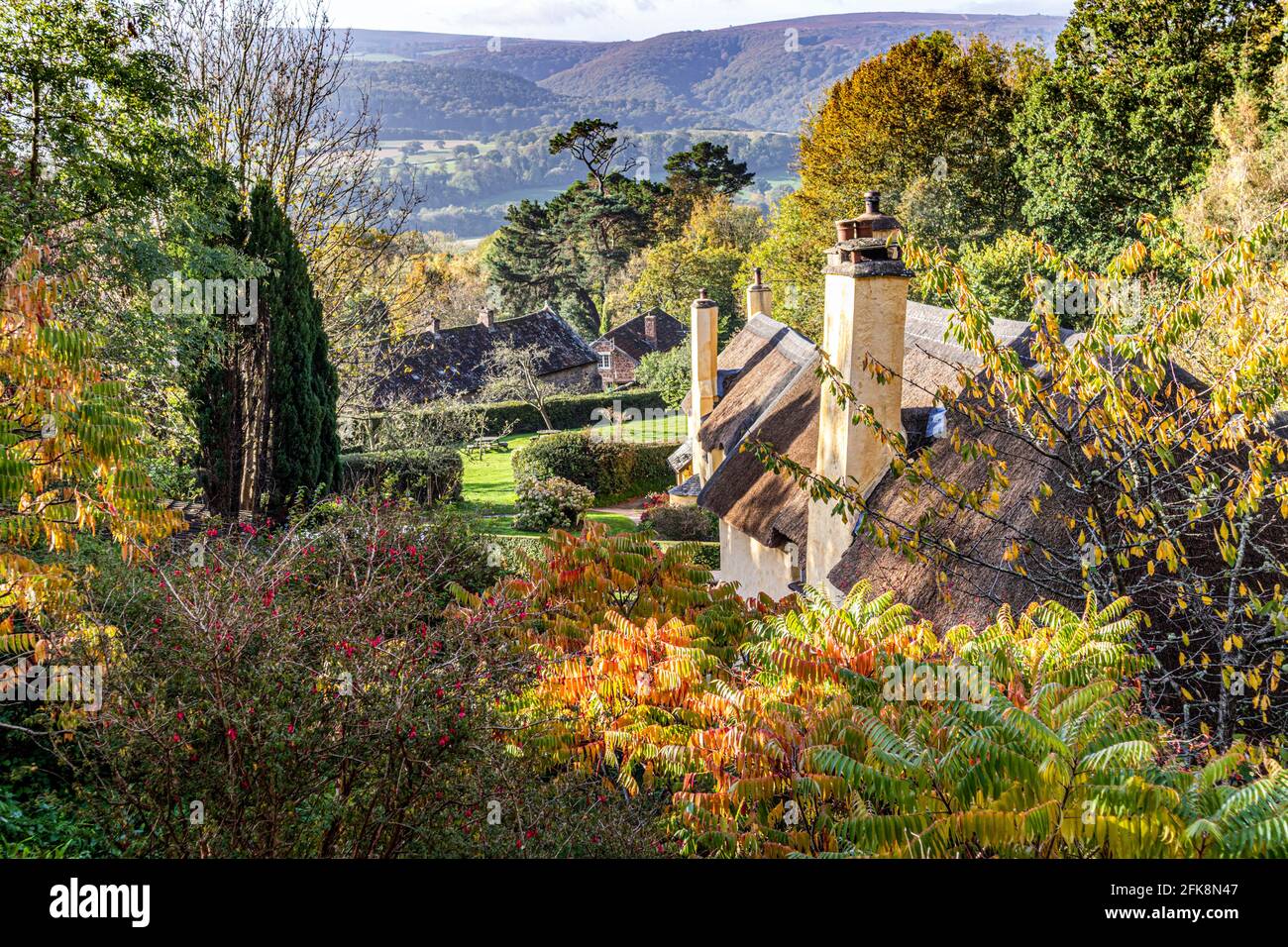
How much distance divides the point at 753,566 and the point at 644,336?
42650 mm

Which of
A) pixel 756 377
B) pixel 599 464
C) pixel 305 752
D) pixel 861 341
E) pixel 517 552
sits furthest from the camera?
pixel 599 464

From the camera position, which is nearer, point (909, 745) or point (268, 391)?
point (909, 745)

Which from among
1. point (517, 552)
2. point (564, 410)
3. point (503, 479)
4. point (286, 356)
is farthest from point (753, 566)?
point (564, 410)

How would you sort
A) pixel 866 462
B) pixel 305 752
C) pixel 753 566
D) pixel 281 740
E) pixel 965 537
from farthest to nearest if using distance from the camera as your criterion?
pixel 753 566 < pixel 866 462 < pixel 965 537 < pixel 305 752 < pixel 281 740

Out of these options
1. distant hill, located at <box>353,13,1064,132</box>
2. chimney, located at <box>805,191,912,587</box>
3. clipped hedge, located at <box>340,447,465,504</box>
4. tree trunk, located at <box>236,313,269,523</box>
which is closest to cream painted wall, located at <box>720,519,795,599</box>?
chimney, located at <box>805,191,912,587</box>

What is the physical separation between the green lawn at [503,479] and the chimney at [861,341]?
1104 centimetres

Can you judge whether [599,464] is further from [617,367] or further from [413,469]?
[617,367]

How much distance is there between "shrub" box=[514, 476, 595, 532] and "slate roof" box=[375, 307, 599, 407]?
18109mm

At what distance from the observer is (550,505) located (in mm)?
24031

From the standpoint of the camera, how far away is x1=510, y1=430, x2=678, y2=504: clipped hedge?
27891 millimetres

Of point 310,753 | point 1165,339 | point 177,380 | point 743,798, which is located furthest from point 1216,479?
point 177,380

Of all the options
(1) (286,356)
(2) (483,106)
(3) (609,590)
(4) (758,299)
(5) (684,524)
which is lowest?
(5) (684,524)

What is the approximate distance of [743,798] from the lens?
5.16m

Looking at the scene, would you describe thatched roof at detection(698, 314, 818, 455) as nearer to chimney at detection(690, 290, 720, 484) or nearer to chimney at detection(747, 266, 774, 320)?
chimney at detection(690, 290, 720, 484)
